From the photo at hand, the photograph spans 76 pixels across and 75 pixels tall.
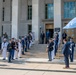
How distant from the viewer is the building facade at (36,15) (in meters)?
33.2

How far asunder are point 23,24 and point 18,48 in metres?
17.6

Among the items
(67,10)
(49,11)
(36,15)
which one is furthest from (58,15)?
(49,11)

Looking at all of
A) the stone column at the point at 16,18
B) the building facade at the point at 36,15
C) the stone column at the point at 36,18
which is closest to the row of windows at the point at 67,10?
the building facade at the point at 36,15

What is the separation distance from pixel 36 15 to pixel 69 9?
5.63 m

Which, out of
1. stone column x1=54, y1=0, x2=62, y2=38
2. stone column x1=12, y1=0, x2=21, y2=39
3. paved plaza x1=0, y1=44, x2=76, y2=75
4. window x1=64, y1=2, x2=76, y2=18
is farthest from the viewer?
window x1=64, y1=2, x2=76, y2=18

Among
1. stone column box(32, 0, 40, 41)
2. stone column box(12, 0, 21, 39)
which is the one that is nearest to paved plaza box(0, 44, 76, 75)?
stone column box(32, 0, 40, 41)

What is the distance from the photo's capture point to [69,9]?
1390 inches

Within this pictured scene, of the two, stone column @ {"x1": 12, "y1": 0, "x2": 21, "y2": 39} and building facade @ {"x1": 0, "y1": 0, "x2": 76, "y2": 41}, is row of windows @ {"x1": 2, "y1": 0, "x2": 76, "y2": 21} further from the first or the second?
stone column @ {"x1": 12, "y1": 0, "x2": 21, "y2": 39}

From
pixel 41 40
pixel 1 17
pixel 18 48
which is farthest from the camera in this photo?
pixel 1 17

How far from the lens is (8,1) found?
1511 inches

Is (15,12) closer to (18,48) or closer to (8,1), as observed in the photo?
(8,1)

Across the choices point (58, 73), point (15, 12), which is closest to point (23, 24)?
point (15, 12)

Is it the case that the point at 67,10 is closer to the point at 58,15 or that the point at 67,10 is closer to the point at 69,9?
the point at 69,9

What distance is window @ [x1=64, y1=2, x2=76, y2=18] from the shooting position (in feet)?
115
